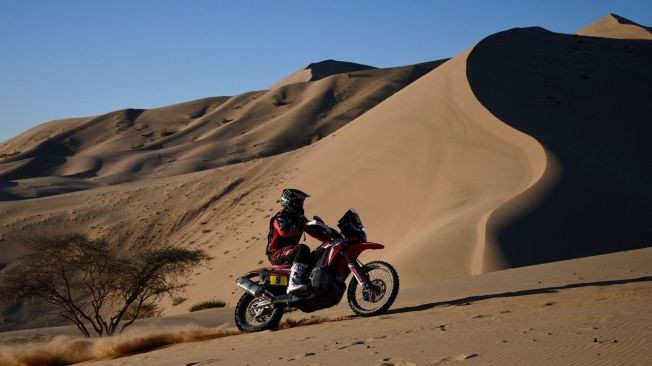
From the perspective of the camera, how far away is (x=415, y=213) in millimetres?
24719

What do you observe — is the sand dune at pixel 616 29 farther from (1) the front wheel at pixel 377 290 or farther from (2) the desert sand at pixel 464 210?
(1) the front wheel at pixel 377 290

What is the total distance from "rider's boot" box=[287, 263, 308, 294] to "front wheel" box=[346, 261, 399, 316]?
2.16ft

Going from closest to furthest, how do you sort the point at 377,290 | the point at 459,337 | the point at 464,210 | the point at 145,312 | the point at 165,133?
1. the point at 459,337
2. the point at 377,290
3. the point at 464,210
4. the point at 145,312
5. the point at 165,133

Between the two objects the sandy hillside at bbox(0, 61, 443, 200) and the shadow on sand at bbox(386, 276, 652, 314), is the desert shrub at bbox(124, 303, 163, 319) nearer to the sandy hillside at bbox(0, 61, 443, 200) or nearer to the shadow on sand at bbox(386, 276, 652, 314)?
the shadow on sand at bbox(386, 276, 652, 314)

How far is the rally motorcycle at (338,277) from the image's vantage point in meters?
9.02

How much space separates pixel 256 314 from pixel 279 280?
0.56m

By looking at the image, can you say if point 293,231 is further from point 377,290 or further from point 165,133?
point 165,133

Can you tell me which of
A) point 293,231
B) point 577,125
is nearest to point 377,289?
point 293,231

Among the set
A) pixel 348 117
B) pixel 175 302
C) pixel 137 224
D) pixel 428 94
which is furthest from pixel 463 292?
pixel 348 117

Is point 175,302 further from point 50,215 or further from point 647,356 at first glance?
point 647,356

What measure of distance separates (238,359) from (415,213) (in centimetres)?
1775

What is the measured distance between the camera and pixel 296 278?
361 inches

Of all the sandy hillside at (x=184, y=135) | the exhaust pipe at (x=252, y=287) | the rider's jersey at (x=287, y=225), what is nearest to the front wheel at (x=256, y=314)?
the exhaust pipe at (x=252, y=287)

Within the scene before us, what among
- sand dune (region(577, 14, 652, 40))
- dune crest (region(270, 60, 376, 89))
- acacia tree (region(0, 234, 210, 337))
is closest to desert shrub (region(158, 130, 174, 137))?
dune crest (region(270, 60, 376, 89))
